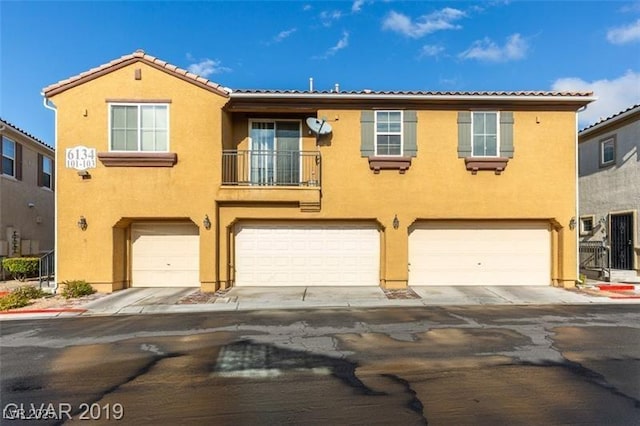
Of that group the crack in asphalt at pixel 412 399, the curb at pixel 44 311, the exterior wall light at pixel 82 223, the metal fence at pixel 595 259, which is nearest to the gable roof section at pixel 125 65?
the exterior wall light at pixel 82 223

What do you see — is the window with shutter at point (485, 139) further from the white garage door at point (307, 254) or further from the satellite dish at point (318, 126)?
the satellite dish at point (318, 126)

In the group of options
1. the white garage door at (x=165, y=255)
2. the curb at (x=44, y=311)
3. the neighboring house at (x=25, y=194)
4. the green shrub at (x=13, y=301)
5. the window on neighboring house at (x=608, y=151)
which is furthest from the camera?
the window on neighboring house at (x=608, y=151)

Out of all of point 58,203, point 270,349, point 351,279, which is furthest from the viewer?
point 351,279

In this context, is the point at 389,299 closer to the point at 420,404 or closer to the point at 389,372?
the point at 389,372

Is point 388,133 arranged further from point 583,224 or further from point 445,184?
point 583,224

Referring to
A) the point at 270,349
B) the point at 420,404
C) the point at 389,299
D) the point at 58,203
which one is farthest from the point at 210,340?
the point at 58,203

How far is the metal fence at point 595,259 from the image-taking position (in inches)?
561

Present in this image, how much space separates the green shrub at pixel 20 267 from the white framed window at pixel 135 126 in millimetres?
6390

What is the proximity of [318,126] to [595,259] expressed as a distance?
1175 centimetres

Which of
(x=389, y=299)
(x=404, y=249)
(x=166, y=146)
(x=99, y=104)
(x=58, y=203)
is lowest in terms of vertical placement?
(x=389, y=299)

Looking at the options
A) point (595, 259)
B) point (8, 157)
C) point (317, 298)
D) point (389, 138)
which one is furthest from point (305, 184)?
point (8, 157)

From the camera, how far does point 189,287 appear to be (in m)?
13.3

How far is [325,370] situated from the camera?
5641 millimetres

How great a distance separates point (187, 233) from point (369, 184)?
6.35 m
